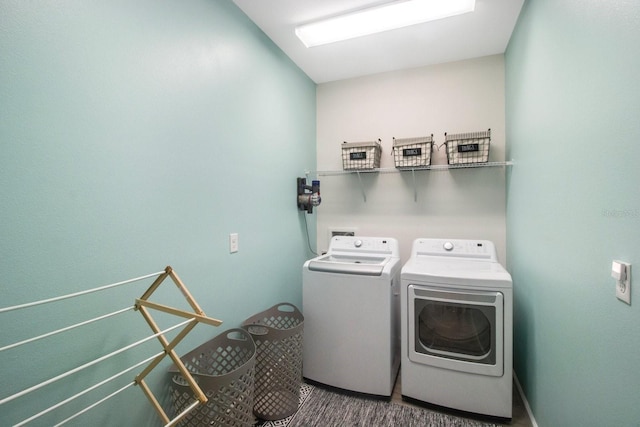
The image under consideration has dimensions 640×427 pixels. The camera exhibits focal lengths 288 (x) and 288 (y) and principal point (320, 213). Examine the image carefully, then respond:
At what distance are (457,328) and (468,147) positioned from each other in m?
1.38

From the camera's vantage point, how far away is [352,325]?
78.4 inches

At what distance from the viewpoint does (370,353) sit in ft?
6.42

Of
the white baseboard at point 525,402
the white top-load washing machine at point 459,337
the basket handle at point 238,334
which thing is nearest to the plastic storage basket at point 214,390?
the basket handle at point 238,334

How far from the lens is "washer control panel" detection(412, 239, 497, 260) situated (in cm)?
220

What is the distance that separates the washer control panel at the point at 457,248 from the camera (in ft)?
7.20

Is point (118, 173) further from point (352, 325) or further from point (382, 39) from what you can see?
point (382, 39)

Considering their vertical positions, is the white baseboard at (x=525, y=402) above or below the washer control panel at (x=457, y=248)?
below

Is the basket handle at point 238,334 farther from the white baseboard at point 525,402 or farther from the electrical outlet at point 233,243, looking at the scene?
the white baseboard at point 525,402

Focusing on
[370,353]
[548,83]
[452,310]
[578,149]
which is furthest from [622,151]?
[370,353]

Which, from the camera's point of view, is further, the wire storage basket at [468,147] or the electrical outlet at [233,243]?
the wire storage basket at [468,147]

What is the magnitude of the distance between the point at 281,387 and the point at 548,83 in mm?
2219

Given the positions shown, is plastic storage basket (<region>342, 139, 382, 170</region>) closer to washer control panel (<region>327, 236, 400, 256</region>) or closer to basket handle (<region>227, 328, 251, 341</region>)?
washer control panel (<region>327, 236, 400, 256</region>)

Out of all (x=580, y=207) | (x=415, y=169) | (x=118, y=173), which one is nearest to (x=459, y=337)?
(x=580, y=207)

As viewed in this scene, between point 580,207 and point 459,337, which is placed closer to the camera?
point 580,207
